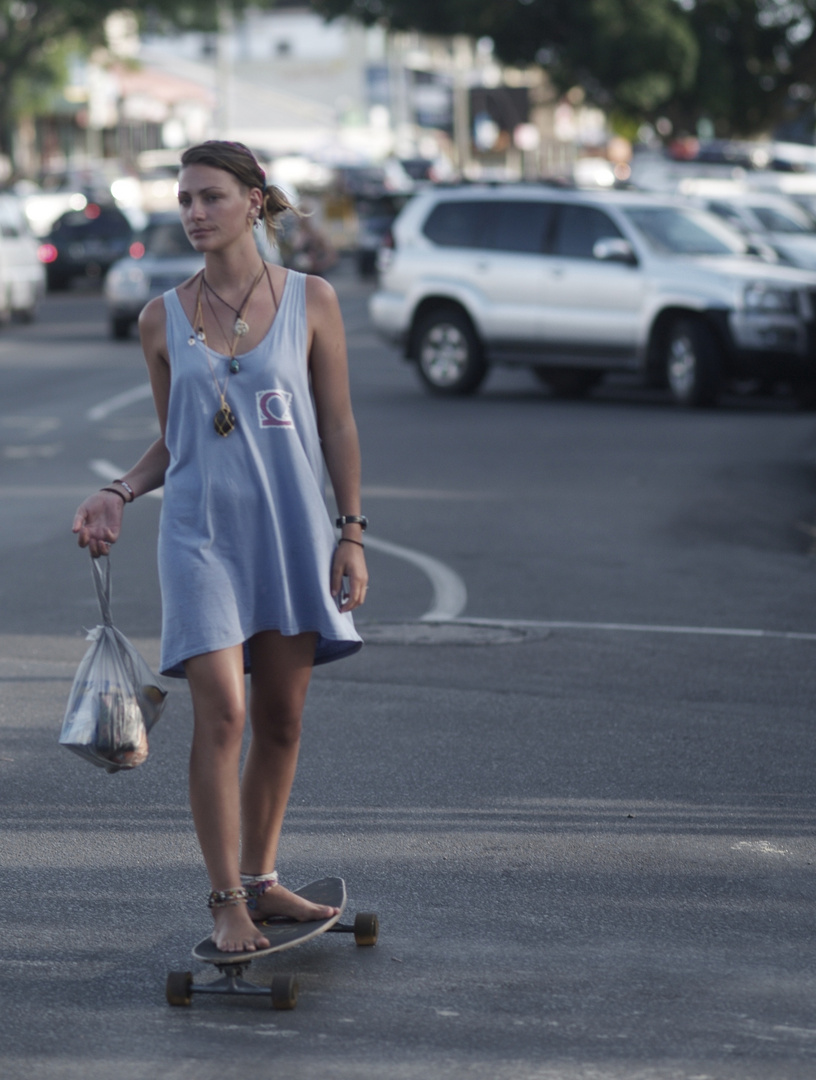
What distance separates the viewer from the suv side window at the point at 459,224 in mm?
19234

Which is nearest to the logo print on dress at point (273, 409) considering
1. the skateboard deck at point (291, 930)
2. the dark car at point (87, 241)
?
the skateboard deck at point (291, 930)

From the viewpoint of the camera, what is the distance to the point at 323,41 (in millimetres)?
115000

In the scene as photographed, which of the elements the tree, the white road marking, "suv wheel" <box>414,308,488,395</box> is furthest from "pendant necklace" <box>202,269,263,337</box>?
the tree

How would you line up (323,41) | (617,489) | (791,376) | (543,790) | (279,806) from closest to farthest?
(279,806), (543,790), (617,489), (791,376), (323,41)

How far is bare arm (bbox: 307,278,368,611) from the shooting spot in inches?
170

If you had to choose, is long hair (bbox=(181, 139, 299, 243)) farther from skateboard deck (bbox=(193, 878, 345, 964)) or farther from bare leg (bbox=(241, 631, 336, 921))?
skateboard deck (bbox=(193, 878, 345, 964))

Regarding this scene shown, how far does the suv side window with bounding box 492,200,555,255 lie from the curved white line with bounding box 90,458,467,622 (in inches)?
331

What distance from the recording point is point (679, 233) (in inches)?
729

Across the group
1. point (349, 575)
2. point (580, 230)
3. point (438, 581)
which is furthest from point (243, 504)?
point (580, 230)

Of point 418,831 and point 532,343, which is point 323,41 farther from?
point 418,831

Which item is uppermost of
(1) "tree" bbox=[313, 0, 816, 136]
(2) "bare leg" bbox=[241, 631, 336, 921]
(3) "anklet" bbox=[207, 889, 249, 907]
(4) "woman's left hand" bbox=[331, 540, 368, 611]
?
(1) "tree" bbox=[313, 0, 816, 136]

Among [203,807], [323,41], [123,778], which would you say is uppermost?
[323,41]

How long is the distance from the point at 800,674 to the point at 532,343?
450 inches

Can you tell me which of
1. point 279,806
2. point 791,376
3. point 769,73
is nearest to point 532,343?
point 791,376
